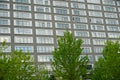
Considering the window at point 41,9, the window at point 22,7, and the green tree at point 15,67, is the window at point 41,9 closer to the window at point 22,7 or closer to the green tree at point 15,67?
the window at point 22,7

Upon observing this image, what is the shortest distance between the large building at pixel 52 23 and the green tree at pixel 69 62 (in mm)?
52132

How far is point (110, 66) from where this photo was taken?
26688mm

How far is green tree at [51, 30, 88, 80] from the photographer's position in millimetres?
23141

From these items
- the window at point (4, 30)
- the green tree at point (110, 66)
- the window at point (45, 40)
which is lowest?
the green tree at point (110, 66)

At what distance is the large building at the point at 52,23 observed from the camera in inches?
3039

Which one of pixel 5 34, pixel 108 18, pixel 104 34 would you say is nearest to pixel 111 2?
pixel 108 18

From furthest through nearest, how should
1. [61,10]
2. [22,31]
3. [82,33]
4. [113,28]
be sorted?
[113,28], [82,33], [61,10], [22,31]

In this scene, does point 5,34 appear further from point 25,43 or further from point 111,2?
point 111,2

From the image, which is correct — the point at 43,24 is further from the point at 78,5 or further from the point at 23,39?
the point at 78,5

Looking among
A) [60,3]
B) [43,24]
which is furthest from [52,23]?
[60,3]

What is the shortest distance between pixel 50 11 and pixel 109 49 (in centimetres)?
5889

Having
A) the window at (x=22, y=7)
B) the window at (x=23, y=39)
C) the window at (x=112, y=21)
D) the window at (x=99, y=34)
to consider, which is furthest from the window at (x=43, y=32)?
the window at (x=112, y=21)

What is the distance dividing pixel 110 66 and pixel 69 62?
588 centimetres

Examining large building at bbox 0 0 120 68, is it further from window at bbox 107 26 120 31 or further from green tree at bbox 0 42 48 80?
green tree at bbox 0 42 48 80
